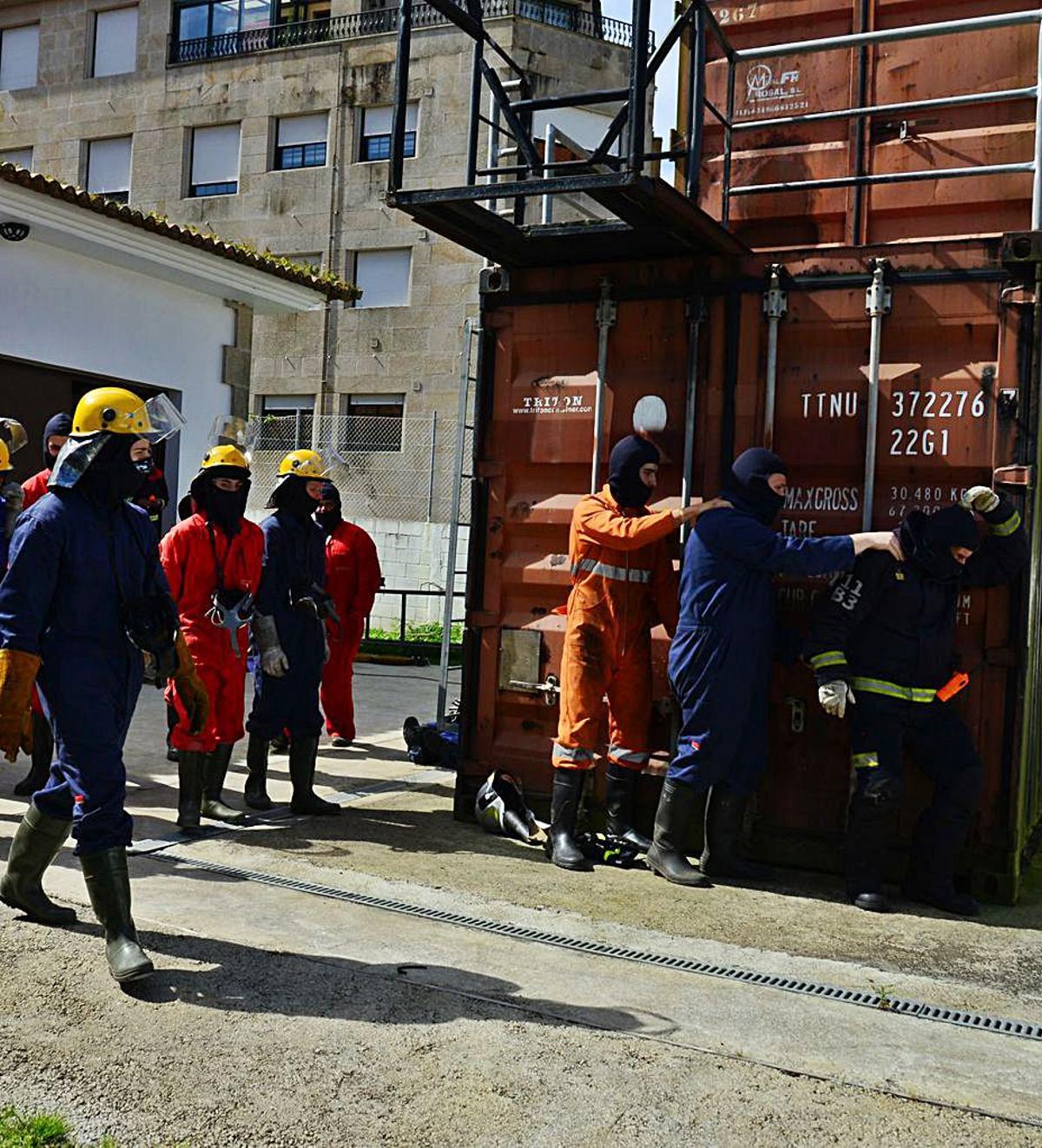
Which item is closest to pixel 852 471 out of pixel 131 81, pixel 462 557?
pixel 462 557

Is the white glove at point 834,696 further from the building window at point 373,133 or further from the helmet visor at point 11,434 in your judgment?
the building window at point 373,133

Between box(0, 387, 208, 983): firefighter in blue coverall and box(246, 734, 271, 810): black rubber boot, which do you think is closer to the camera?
box(0, 387, 208, 983): firefighter in blue coverall

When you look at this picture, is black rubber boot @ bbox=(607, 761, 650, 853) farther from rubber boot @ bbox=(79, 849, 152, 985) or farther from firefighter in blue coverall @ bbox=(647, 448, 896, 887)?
rubber boot @ bbox=(79, 849, 152, 985)

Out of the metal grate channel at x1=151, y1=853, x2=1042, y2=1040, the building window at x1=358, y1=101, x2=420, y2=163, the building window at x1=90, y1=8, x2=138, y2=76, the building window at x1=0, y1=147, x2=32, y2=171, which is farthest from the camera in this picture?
the building window at x1=0, y1=147, x2=32, y2=171

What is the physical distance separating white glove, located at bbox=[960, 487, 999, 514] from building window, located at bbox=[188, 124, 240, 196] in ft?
80.7

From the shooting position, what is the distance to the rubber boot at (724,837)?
5.73 metres

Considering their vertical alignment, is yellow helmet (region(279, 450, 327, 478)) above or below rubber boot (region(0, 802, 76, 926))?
above

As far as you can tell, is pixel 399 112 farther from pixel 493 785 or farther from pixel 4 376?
pixel 4 376

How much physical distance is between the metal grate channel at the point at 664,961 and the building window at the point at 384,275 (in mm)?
21278

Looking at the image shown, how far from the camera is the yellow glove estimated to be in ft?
13.9

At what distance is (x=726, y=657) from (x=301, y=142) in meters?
23.7

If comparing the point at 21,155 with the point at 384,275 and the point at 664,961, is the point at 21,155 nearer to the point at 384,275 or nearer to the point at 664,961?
the point at 384,275

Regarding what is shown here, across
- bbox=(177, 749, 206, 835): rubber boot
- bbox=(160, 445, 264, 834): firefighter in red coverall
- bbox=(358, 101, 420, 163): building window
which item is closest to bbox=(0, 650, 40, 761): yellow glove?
bbox=(160, 445, 264, 834): firefighter in red coverall

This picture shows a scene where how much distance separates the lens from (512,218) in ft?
22.1
